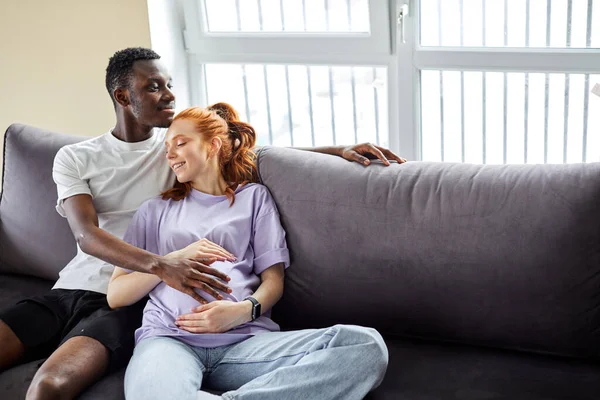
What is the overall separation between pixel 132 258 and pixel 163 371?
360mm

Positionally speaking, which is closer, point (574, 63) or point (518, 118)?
point (574, 63)

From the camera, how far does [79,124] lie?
10.1 ft

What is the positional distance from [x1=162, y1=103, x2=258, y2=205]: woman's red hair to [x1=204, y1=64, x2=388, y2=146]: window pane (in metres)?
0.62

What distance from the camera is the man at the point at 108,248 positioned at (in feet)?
6.61

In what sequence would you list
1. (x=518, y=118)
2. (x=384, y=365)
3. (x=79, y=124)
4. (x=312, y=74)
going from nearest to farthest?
(x=384, y=365)
(x=518, y=118)
(x=312, y=74)
(x=79, y=124)

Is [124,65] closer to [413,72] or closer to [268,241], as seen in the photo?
[268,241]

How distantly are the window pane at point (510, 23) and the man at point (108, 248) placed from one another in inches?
22.7

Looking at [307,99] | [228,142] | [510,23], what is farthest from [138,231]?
[510,23]

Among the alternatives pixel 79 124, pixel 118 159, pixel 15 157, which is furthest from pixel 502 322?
pixel 79 124

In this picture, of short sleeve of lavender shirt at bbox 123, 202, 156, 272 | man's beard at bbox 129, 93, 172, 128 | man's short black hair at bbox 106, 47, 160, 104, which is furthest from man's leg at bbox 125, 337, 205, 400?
man's short black hair at bbox 106, 47, 160, 104

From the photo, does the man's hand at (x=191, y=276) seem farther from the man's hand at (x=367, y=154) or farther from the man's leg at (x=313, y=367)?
the man's hand at (x=367, y=154)

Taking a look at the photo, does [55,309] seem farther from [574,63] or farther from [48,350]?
[574,63]

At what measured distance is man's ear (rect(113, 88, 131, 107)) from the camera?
232 centimetres

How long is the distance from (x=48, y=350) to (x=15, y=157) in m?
0.72
